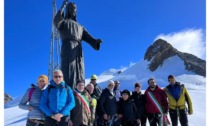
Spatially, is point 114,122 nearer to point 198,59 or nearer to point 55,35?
point 55,35

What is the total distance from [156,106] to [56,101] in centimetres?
302

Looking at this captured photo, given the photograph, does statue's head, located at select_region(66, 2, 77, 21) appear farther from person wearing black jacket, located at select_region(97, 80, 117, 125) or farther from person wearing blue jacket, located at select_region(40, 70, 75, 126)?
person wearing blue jacket, located at select_region(40, 70, 75, 126)

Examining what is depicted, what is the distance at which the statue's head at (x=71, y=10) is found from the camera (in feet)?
24.8

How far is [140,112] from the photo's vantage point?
24.1 feet

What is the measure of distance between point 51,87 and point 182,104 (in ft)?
11.8

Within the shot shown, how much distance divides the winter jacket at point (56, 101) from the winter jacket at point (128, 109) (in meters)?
2.25

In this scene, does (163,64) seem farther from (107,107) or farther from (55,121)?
(55,121)

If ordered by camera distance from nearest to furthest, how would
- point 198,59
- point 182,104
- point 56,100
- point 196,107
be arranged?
1. point 56,100
2. point 182,104
3. point 196,107
4. point 198,59

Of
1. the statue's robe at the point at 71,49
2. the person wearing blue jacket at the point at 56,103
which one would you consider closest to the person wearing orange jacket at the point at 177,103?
the statue's robe at the point at 71,49

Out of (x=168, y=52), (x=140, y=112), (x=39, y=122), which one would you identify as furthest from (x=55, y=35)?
(x=168, y=52)

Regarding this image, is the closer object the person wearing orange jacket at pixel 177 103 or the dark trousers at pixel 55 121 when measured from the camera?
the dark trousers at pixel 55 121

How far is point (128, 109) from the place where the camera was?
281 inches

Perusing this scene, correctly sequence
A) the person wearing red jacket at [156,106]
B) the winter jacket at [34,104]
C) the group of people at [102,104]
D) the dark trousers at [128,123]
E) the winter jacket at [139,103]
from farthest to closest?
the winter jacket at [139,103] < the person wearing red jacket at [156,106] < the dark trousers at [128,123] < the winter jacket at [34,104] < the group of people at [102,104]

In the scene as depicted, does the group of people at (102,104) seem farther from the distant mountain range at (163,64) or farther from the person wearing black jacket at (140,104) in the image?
the distant mountain range at (163,64)
